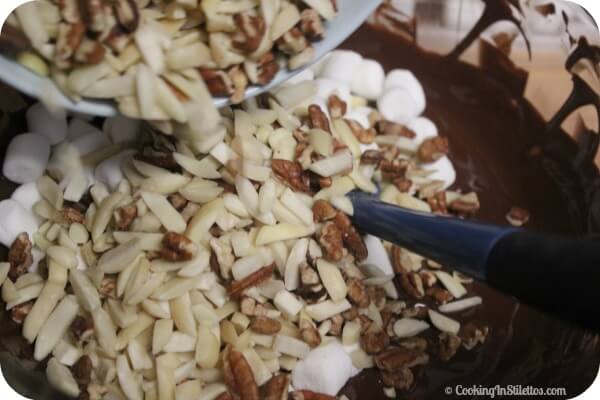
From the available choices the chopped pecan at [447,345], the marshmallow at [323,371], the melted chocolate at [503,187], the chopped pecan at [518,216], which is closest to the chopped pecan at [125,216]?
the marshmallow at [323,371]

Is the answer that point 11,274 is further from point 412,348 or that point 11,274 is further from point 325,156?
point 412,348

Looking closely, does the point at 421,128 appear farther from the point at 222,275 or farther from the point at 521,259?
the point at 521,259

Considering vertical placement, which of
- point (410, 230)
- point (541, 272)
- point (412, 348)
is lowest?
point (412, 348)

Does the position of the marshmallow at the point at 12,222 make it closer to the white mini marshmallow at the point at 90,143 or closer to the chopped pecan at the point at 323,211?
the white mini marshmallow at the point at 90,143

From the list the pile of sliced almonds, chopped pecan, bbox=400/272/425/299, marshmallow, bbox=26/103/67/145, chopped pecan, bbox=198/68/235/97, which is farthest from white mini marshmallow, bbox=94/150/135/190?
chopped pecan, bbox=400/272/425/299

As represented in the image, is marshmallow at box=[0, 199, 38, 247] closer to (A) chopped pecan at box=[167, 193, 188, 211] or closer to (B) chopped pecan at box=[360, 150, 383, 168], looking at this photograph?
(A) chopped pecan at box=[167, 193, 188, 211]

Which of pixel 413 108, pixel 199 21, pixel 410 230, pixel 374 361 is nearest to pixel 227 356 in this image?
pixel 374 361
